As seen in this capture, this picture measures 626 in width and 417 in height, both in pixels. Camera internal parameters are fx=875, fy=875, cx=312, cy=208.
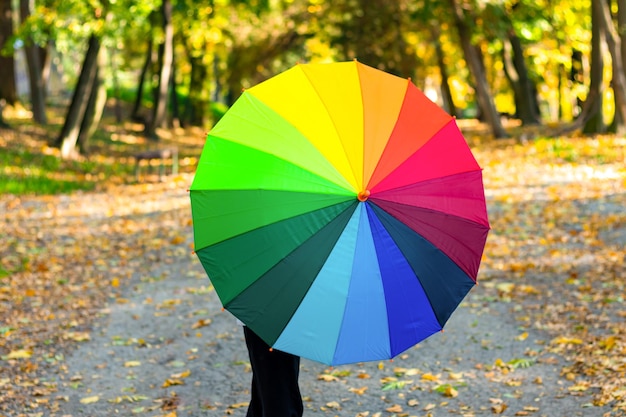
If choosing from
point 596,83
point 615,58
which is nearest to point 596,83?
point 596,83

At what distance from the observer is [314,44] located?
3844 cm

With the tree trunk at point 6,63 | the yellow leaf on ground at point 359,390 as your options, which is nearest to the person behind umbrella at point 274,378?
the yellow leaf on ground at point 359,390

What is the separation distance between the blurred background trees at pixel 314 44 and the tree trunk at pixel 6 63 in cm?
3

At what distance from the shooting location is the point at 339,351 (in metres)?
3.89

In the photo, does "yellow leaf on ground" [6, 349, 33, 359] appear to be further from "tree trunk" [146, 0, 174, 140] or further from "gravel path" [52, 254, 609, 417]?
"tree trunk" [146, 0, 174, 140]

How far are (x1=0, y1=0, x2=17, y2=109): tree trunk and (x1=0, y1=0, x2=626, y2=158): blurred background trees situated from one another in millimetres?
33

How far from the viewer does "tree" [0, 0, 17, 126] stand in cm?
2562

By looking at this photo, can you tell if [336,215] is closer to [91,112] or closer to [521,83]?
[91,112]

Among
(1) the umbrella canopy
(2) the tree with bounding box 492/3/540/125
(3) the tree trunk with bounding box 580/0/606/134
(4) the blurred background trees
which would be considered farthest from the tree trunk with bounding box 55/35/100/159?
(1) the umbrella canopy

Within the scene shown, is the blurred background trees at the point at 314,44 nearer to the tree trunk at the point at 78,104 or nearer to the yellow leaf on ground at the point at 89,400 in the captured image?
the tree trunk at the point at 78,104

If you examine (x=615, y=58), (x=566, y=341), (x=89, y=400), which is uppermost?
(x=615, y=58)

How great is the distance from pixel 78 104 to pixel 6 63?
6.85m

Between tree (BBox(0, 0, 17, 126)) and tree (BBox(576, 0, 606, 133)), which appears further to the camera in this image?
tree (BBox(0, 0, 17, 126))

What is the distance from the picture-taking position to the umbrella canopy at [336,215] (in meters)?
3.91
